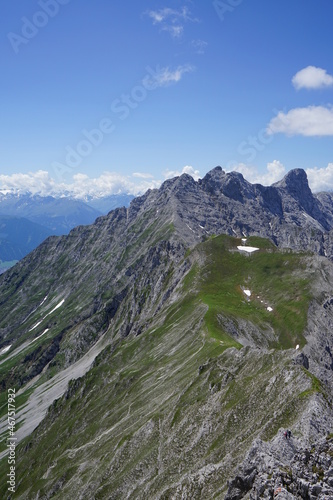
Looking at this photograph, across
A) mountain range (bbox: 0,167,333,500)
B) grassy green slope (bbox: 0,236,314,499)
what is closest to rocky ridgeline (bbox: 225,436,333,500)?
mountain range (bbox: 0,167,333,500)

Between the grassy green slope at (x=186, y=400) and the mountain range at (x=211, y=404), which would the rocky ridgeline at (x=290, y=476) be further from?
the grassy green slope at (x=186, y=400)

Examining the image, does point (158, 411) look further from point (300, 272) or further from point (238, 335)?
point (300, 272)

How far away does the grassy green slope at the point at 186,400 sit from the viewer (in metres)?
54.3

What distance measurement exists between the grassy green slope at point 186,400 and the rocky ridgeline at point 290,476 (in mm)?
9142

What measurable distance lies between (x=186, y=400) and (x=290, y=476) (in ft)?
164

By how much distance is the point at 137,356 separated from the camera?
498 feet

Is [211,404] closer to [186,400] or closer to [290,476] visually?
[186,400]

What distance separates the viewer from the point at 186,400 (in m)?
77.4

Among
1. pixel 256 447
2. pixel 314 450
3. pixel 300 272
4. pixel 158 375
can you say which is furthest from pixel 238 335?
pixel 314 450

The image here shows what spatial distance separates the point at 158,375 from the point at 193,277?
3066 inches

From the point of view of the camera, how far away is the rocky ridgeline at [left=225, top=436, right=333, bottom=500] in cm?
2661

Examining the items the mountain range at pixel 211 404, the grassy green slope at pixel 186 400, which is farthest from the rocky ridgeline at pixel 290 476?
the grassy green slope at pixel 186 400

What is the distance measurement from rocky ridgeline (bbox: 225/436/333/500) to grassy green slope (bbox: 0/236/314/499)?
9142 millimetres

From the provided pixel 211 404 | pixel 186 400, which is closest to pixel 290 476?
pixel 211 404
